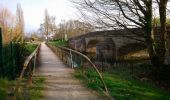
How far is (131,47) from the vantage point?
34562 mm

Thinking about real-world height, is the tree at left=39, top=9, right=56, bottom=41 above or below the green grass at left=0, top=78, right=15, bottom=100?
above

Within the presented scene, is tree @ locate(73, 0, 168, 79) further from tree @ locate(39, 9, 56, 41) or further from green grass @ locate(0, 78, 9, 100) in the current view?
tree @ locate(39, 9, 56, 41)

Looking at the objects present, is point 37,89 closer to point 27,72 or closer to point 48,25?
point 27,72

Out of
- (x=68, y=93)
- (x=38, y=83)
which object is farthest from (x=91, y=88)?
(x=38, y=83)

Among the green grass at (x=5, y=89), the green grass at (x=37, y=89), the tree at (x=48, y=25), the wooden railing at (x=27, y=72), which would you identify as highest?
the tree at (x=48, y=25)

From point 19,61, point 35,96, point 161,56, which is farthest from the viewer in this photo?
point 161,56

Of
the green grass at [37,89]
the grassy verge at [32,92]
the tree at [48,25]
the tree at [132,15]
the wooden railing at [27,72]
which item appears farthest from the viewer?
the tree at [48,25]

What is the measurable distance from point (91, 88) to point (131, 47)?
82.3 feet

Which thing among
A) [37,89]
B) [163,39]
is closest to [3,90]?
[37,89]

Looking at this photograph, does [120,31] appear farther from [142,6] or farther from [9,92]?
[9,92]

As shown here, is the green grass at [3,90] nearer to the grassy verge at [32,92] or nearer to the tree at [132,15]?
the grassy verge at [32,92]

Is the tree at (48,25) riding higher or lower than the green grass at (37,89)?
higher

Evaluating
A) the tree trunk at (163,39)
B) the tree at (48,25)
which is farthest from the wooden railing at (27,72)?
the tree at (48,25)

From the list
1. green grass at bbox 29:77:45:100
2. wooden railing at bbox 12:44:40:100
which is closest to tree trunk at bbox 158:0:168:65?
wooden railing at bbox 12:44:40:100
